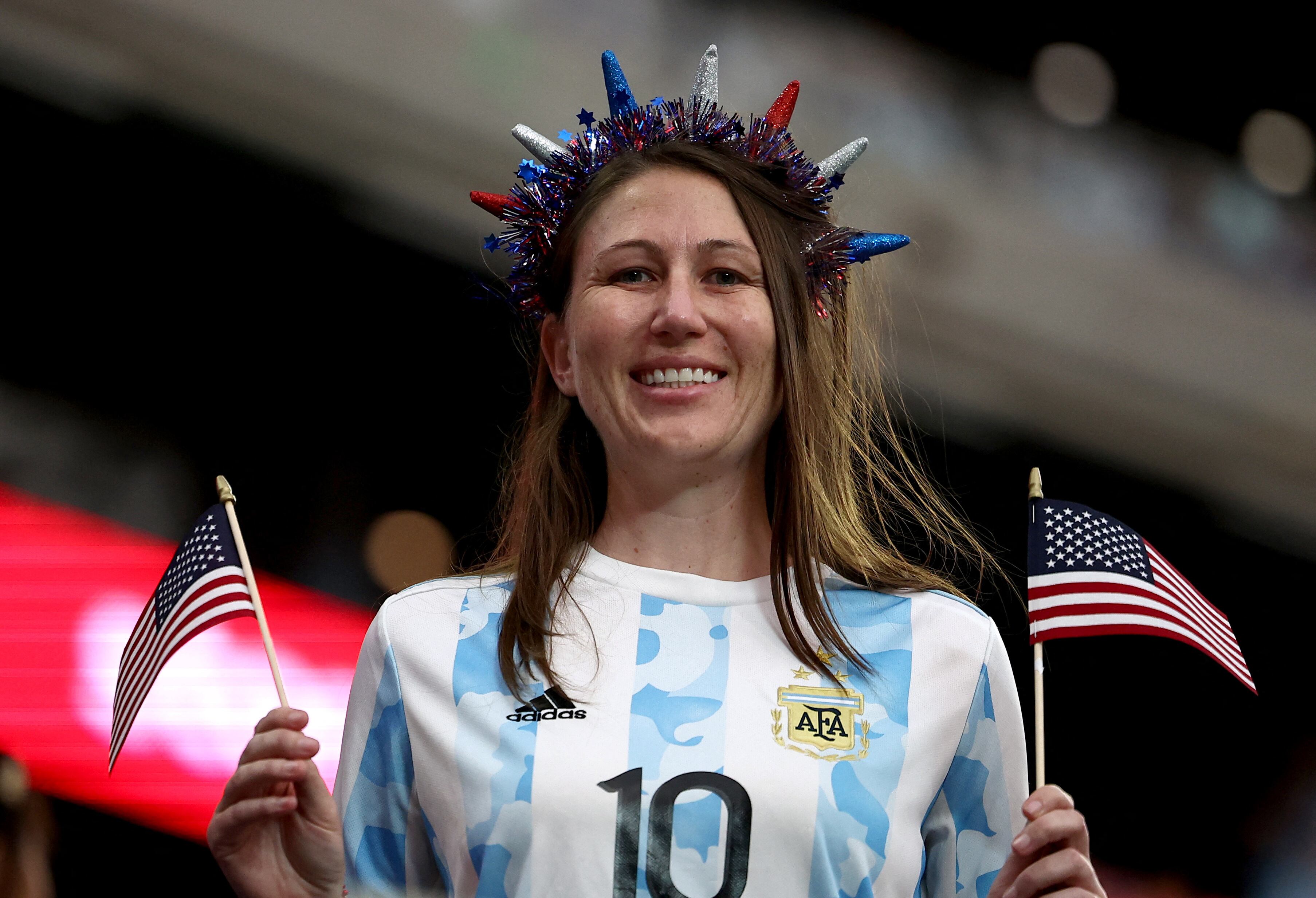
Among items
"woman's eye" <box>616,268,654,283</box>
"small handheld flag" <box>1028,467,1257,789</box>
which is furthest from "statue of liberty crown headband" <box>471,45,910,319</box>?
"small handheld flag" <box>1028,467,1257,789</box>

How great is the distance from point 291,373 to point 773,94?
188 cm

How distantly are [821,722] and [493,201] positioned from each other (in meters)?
1.26

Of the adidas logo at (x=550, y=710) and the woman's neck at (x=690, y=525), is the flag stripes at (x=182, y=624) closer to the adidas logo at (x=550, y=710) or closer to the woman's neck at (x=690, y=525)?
the adidas logo at (x=550, y=710)

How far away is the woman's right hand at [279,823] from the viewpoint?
6.09 feet

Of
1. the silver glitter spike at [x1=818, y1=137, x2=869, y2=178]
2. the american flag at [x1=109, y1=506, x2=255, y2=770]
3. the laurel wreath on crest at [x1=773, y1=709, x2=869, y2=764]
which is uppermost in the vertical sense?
the silver glitter spike at [x1=818, y1=137, x2=869, y2=178]

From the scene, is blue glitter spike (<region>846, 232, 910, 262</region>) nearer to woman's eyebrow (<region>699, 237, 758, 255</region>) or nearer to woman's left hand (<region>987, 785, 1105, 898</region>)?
woman's eyebrow (<region>699, 237, 758, 255</region>)

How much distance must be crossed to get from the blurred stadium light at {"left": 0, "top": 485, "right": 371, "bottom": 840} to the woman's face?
241 cm

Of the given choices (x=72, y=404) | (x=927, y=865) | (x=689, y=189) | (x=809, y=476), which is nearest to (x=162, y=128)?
(x=72, y=404)

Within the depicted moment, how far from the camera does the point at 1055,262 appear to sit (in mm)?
4055

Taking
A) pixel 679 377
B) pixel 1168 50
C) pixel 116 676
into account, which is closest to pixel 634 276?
pixel 679 377

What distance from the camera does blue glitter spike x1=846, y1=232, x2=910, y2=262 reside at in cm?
253

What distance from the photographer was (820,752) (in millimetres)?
2070

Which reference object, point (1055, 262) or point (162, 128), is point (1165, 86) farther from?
point (162, 128)

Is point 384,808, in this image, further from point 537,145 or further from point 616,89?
point 616,89
